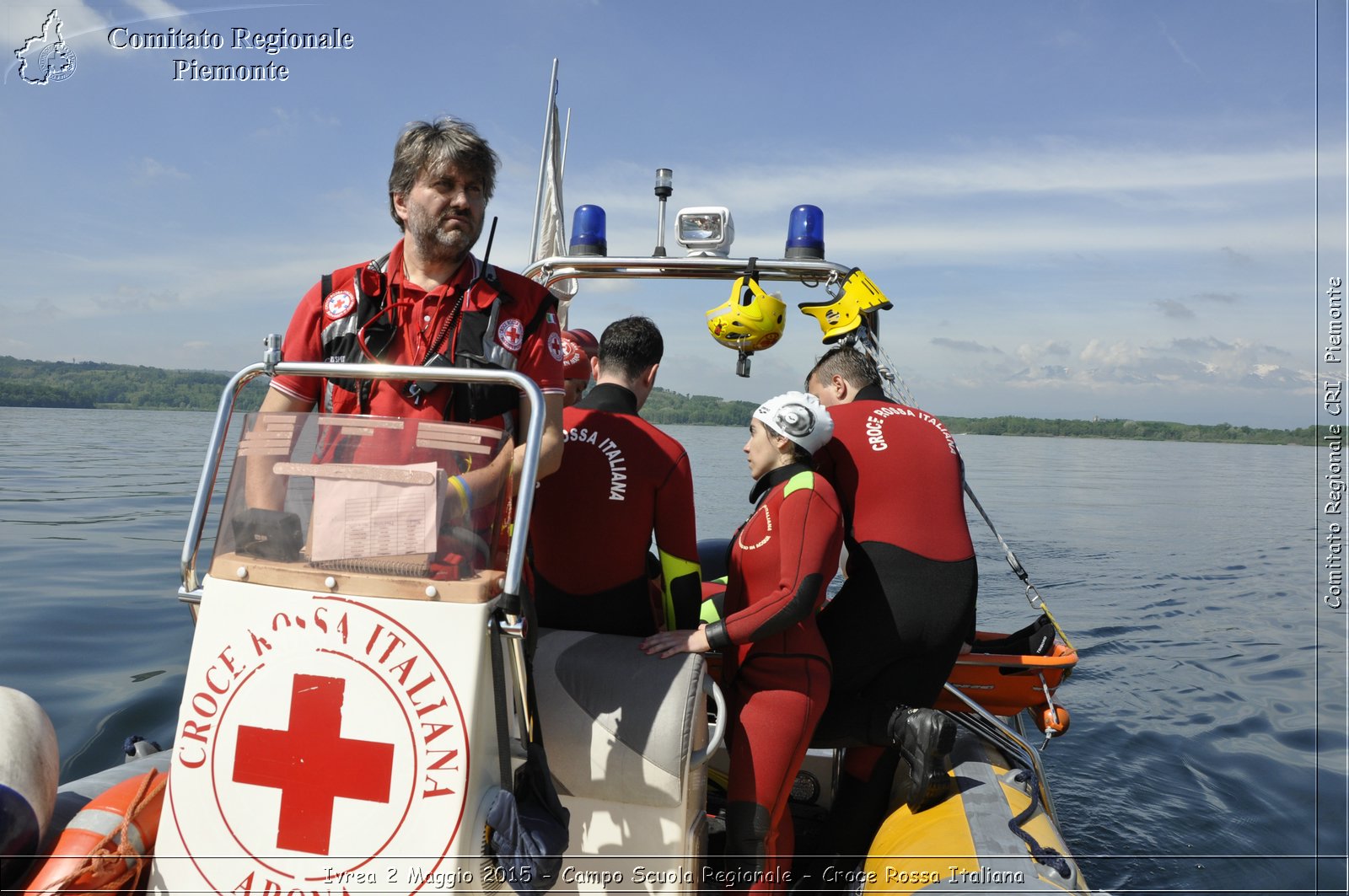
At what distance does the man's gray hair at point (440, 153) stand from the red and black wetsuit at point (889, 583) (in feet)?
4.18

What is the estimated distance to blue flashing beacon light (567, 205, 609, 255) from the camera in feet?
10.8

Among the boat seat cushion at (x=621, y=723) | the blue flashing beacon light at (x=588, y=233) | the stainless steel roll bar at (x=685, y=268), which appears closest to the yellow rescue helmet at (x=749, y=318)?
the stainless steel roll bar at (x=685, y=268)

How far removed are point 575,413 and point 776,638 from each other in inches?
30.8

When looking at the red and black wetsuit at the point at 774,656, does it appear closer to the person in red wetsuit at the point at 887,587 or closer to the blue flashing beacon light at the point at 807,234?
the person in red wetsuit at the point at 887,587

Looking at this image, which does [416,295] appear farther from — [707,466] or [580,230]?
[707,466]

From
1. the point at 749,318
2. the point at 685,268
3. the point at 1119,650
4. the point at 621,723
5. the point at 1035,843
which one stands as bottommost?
the point at 1119,650

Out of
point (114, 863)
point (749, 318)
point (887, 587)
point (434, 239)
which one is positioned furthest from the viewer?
point (749, 318)

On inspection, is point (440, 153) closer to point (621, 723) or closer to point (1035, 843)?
point (621, 723)

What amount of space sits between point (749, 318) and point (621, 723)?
178 centimetres

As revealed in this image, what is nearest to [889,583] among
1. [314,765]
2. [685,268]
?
[685,268]

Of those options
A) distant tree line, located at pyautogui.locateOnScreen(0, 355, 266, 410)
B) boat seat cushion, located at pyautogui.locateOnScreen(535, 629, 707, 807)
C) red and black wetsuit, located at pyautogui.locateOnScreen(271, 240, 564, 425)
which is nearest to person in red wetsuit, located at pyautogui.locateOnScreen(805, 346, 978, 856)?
boat seat cushion, located at pyautogui.locateOnScreen(535, 629, 707, 807)

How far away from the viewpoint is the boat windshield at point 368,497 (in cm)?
151

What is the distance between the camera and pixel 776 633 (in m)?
2.16

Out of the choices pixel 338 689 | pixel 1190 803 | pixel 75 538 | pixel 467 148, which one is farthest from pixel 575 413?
pixel 75 538
